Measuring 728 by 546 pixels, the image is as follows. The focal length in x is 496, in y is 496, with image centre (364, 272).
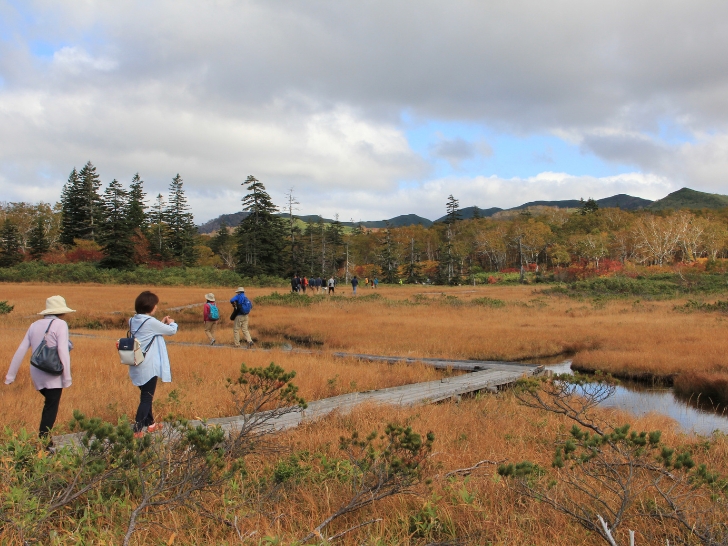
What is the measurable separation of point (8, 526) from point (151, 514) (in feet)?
2.96

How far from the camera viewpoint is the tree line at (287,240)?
5822cm

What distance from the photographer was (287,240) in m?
62.3

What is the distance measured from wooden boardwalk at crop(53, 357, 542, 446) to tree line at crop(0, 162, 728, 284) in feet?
150

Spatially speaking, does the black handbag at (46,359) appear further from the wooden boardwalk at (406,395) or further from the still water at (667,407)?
the still water at (667,407)

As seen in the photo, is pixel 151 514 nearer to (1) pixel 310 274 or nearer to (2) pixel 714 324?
(2) pixel 714 324

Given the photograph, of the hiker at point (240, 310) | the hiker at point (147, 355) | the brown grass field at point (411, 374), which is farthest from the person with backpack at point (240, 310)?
the hiker at point (147, 355)

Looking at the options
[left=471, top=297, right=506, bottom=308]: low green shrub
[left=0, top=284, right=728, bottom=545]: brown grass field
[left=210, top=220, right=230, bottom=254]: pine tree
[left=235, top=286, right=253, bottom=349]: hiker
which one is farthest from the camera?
[left=210, top=220, right=230, bottom=254]: pine tree

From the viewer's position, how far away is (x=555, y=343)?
1764cm

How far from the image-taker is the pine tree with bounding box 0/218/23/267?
56.4m

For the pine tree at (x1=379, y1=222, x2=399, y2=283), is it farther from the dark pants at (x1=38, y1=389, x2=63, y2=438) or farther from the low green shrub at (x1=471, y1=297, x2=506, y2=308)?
the dark pants at (x1=38, y1=389, x2=63, y2=438)

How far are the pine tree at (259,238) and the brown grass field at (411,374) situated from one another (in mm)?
27345

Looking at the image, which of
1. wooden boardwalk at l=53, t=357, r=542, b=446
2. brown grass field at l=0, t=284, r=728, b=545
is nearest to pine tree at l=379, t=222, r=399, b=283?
brown grass field at l=0, t=284, r=728, b=545

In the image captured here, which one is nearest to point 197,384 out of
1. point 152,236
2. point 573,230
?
point 152,236

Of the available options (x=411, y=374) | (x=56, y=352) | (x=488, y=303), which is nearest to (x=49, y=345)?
(x=56, y=352)
